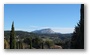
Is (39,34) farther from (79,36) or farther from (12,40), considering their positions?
(79,36)

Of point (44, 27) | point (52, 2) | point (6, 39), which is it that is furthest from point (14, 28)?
point (52, 2)

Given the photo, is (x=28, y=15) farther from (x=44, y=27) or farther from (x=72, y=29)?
(x=72, y=29)

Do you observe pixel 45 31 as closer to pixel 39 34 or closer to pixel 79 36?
pixel 39 34

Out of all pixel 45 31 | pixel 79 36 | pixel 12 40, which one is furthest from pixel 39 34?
pixel 79 36

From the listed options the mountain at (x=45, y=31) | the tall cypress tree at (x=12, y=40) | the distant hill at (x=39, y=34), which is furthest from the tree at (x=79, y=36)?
the tall cypress tree at (x=12, y=40)

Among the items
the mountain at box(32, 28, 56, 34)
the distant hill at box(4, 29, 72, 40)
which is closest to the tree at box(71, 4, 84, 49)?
the distant hill at box(4, 29, 72, 40)

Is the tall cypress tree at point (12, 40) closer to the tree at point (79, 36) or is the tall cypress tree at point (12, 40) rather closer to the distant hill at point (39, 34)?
the distant hill at point (39, 34)

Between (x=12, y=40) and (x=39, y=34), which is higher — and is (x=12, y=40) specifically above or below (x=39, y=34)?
below

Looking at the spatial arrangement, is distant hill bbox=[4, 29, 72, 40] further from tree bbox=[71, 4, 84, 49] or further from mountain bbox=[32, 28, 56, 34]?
tree bbox=[71, 4, 84, 49]

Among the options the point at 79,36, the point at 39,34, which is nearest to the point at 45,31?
the point at 39,34

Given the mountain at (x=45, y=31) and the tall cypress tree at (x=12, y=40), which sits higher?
the mountain at (x=45, y=31)

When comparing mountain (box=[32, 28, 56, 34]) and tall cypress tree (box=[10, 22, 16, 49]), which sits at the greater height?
mountain (box=[32, 28, 56, 34])
